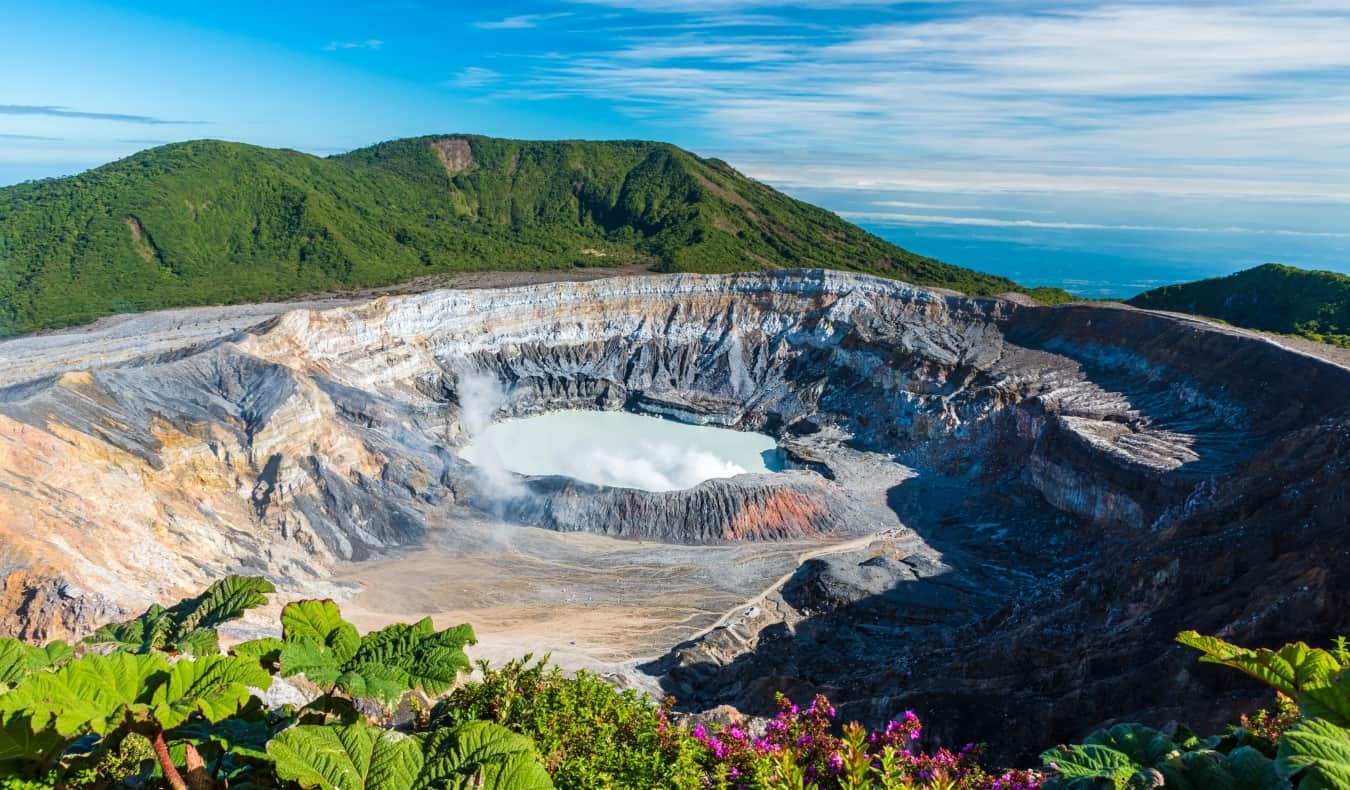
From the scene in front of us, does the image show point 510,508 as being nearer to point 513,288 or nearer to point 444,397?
point 444,397

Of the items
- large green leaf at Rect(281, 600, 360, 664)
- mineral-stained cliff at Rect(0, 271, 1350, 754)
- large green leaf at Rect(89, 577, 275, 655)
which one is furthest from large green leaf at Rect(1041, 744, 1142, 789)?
mineral-stained cliff at Rect(0, 271, 1350, 754)

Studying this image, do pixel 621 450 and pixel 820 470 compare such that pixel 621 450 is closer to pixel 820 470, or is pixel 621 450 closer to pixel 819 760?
pixel 820 470

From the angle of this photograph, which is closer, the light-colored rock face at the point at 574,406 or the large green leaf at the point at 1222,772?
the large green leaf at the point at 1222,772

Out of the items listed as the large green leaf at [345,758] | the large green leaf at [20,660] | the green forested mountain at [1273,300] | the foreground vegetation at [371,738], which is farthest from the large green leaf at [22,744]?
the green forested mountain at [1273,300]

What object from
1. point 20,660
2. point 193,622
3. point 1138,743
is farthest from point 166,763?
point 1138,743

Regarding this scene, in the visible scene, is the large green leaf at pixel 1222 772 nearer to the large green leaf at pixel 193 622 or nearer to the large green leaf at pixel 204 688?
the large green leaf at pixel 204 688

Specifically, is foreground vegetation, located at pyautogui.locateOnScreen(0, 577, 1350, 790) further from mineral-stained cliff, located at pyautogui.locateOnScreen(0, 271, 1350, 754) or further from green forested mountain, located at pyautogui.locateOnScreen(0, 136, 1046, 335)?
green forested mountain, located at pyautogui.locateOnScreen(0, 136, 1046, 335)
